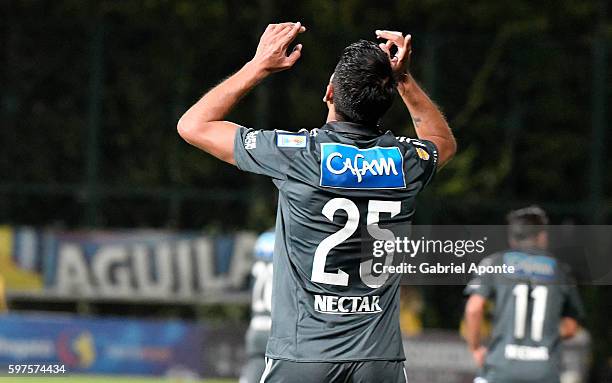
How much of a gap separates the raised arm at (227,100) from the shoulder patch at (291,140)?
183 mm

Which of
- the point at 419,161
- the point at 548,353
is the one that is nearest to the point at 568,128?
the point at 548,353

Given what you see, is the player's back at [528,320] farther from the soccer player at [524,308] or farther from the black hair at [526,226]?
the black hair at [526,226]

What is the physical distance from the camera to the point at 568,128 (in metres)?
17.4

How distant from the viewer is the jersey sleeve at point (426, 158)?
5168 millimetres

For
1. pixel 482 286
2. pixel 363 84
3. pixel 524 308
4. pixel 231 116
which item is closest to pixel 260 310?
pixel 482 286

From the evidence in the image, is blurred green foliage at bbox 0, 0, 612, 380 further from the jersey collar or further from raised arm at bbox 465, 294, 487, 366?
the jersey collar

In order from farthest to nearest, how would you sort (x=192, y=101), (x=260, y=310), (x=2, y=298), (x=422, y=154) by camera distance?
(x=192, y=101), (x=2, y=298), (x=260, y=310), (x=422, y=154)

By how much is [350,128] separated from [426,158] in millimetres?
365

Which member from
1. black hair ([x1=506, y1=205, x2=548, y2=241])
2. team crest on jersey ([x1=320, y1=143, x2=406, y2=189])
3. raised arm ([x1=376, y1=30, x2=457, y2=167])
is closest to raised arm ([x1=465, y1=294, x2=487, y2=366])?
black hair ([x1=506, y1=205, x2=548, y2=241])

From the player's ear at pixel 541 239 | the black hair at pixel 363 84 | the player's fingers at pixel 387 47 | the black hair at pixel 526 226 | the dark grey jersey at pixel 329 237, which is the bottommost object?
the player's ear at pixel 541 239

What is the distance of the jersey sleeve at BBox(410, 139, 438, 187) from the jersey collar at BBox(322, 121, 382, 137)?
0.22 metres

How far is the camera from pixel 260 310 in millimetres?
10867

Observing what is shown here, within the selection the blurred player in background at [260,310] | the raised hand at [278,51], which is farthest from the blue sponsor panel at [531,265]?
the raised hand at [278,51]

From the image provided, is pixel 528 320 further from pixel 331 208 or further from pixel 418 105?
pixel 331 208
